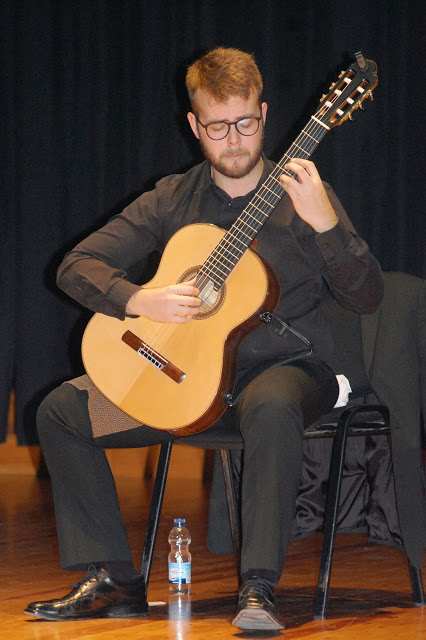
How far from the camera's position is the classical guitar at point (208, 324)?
245 cm

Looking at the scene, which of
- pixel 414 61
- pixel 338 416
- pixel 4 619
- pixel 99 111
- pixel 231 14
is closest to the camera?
pixel 4 619

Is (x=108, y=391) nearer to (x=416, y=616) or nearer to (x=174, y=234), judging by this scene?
(x=174, y=234)

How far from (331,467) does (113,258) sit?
70 cm

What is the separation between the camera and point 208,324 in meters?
2.48

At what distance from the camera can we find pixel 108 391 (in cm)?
254

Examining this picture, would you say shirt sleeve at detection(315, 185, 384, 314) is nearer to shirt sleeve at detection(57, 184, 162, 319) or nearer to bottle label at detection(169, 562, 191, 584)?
shirt sleeve at detection(57, 184, 162, 319)

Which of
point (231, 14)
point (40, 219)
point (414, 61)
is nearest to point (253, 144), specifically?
point (414, 61)

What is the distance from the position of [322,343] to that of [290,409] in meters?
0.32

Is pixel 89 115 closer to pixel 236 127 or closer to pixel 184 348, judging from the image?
pixel 236 127

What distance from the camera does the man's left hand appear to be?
2324mm

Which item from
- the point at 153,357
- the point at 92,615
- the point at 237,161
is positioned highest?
the point at 237,161

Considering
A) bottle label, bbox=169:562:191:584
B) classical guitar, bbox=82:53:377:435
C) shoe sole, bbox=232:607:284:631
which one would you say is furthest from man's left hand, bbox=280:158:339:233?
bottle label, bbox=169:562:191:584

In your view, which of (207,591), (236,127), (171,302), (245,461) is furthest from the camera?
(207,591)

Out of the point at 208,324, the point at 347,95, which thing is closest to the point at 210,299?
the point at 208,324
